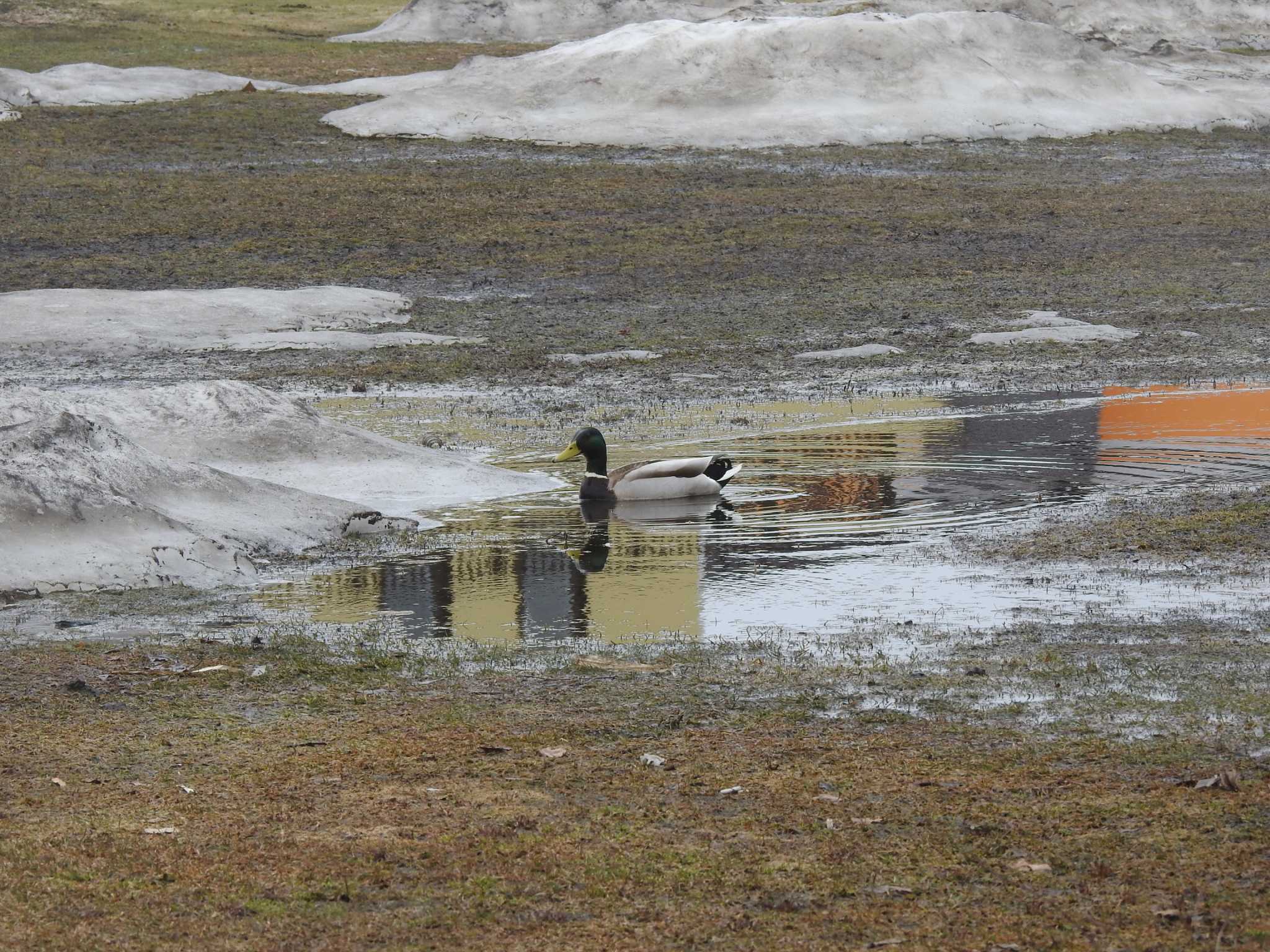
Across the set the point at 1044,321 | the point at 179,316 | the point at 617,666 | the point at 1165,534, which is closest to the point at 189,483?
the point at 617,666

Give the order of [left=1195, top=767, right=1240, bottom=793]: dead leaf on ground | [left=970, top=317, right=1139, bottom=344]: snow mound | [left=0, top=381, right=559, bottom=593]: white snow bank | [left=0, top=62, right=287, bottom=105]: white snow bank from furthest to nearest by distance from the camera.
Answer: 1. [left=0, top=62, right=287, bottom=105]: white snow bank
2. [left=970, top=317, right=1139, bottom=344]: snow mound
3. [left=0, top=381, right=559, bottom=593]: white snow bank
4. [left=1195, top=767, right=1240, bottom=793]: dead leaf on ground

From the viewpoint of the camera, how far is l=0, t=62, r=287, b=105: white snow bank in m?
38.7

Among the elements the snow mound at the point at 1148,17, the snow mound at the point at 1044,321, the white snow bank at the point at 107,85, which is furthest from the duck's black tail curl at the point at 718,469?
the snow mound at the point at 1148,17

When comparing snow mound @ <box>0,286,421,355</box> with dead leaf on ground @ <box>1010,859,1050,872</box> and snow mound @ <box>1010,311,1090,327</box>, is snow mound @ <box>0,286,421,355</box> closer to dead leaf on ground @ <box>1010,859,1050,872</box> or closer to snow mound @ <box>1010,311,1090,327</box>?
snow mound @ <box>1010,311,1090,327</box>

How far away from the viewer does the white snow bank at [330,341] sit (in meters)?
19.7

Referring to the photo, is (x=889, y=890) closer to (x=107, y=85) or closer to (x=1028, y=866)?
(x=1028, y=866)

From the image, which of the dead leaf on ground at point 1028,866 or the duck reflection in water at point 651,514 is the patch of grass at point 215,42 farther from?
the dead leaf on ground at point 1028,866

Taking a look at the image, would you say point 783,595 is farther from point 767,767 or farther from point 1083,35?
point 1083,35

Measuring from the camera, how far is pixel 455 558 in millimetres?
10672

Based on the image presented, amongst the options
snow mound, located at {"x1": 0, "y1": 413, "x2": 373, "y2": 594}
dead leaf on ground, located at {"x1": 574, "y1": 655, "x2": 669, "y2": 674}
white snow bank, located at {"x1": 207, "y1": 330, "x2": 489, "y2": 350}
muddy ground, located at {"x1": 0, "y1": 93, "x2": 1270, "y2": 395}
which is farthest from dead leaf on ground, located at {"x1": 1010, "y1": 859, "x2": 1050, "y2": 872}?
white snow bank, located at {"x1": 207, "y1": 330, "x2": 489, "y2": 350}

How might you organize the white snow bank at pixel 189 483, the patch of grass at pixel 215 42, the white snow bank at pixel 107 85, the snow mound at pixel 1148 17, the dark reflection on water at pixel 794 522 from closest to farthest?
the dark reflection on water at pixel 794 522
the white snow bank at pixel 189 483
the white snow bank at pixel 107 85
the patch of grass at pixel 215 42
the snow mound at pixel 1148 17

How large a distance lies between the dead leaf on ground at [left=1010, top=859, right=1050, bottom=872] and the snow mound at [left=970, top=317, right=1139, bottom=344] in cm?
1433

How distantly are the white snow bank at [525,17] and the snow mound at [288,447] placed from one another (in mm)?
42933

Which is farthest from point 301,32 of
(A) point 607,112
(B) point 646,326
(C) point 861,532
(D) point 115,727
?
(D) point 115,727
